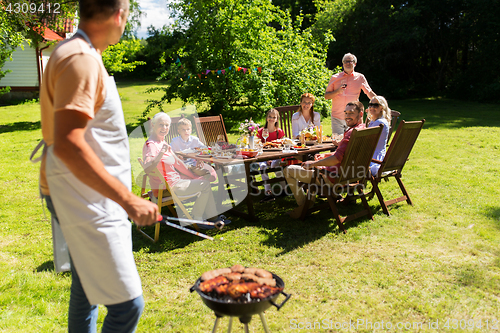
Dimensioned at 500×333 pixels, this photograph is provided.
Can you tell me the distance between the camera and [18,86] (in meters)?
19.1

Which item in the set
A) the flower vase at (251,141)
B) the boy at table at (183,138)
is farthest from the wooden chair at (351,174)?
the boy at table at (183,138)

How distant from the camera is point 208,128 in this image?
588 centimetres

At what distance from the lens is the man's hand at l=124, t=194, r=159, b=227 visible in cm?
133

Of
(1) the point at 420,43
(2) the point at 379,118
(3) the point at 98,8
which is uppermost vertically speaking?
(1) the point at 420,43

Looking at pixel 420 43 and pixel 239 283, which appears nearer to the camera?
pixel 239 283

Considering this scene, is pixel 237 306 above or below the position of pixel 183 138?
below

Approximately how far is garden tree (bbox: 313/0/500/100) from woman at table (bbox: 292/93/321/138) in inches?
451

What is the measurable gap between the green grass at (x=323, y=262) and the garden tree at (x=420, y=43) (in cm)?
1323

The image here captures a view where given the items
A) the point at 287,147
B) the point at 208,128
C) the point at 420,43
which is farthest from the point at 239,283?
the point at 420,43

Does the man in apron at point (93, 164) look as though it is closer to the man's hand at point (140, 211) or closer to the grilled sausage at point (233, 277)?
the man's hand at point (140, 211)

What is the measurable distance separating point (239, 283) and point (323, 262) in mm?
1777

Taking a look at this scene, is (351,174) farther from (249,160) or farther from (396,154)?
(249,160)

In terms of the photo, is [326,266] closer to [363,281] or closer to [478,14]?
[363,281]
